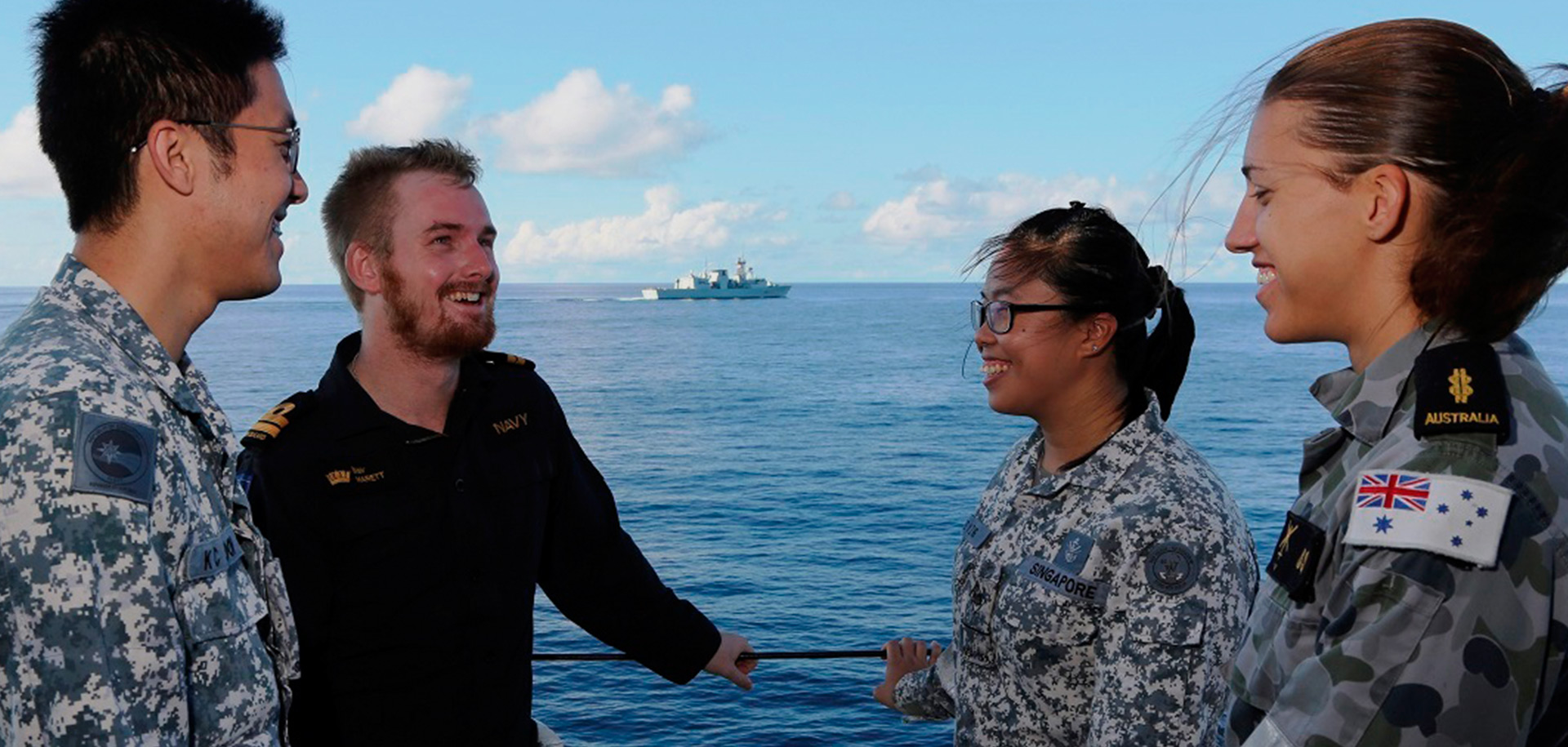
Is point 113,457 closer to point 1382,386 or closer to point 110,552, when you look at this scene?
point 110,552

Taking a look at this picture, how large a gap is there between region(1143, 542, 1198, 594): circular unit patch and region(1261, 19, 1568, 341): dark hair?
108 cm

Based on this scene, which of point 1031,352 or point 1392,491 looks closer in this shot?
point 1392,491

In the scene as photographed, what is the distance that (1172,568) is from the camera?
8.46 feet

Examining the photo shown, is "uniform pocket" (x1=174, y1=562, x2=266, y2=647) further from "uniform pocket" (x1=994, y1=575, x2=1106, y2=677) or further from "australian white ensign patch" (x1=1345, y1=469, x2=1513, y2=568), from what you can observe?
"australian white ensign patch" (x1=1345, y1=469, x2=1513, y2=568)

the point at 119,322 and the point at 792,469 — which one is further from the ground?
the point at 119,322

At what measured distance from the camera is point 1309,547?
1.59 metres

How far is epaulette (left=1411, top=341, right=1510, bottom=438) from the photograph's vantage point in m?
1.43


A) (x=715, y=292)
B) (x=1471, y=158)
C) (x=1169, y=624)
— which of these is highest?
(x=1471, y=158)

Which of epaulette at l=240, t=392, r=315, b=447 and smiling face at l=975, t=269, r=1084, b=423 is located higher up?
smiling face at l=975, t=269, r=1084, b=423

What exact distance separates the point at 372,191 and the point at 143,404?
6.15 feet

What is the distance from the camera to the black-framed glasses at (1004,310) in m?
3.07

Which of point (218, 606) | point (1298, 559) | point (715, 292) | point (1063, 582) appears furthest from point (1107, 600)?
point (715, 292)

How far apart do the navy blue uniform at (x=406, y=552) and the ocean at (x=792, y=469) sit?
2.18 feet

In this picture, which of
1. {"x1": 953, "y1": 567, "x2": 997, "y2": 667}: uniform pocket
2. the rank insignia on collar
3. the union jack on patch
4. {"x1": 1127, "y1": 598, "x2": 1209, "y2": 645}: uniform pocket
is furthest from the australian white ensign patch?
{"x1": 953, "y1": 567, "x2": 997, "y2": 667}: uniform pocket
